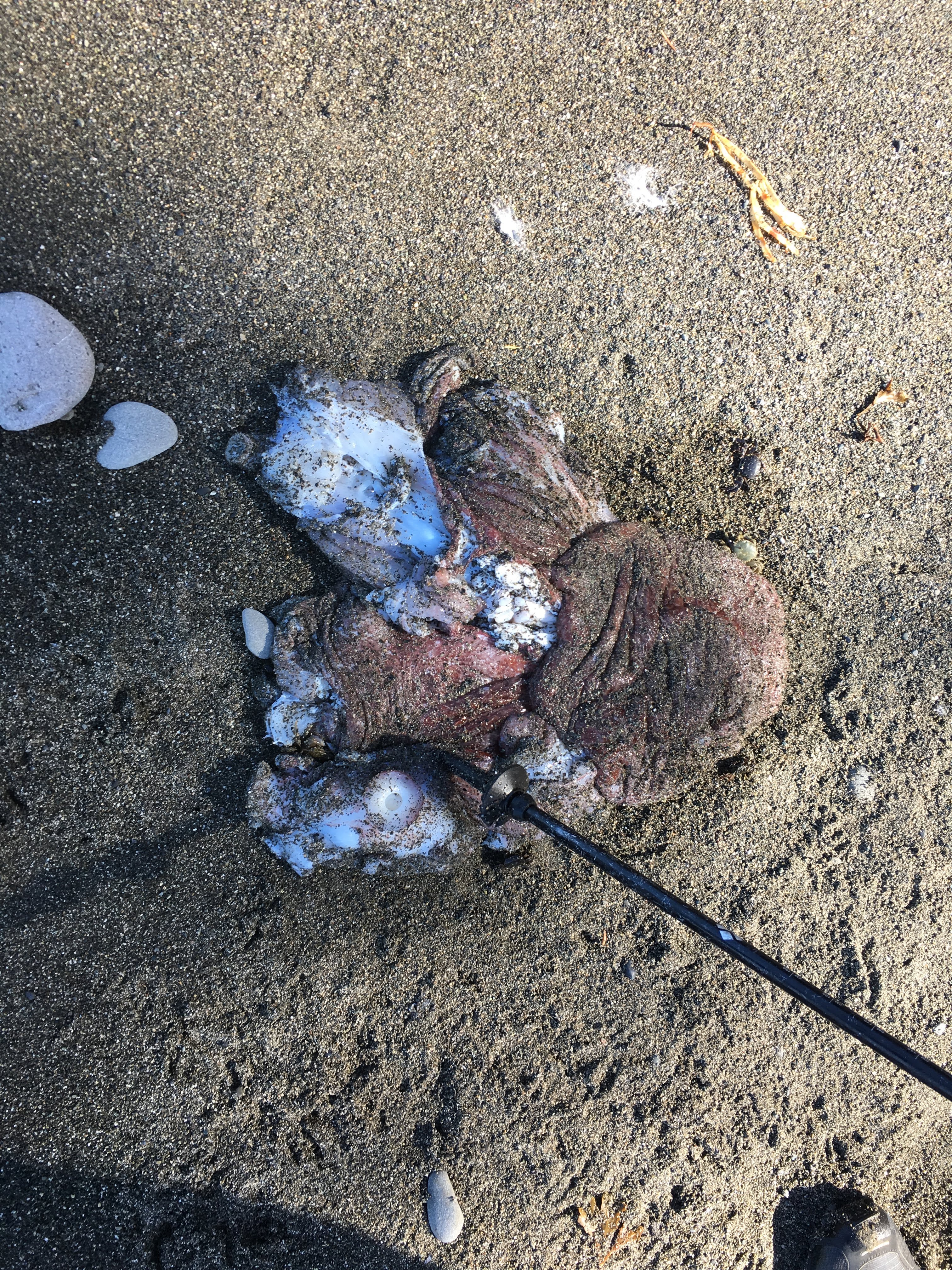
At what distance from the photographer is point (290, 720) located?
8.31 feet

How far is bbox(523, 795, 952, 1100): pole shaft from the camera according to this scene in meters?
1.68

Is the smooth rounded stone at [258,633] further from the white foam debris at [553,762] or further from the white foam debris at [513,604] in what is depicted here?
the white foam debris at [553,762]

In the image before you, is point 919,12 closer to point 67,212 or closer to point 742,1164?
point 67,212

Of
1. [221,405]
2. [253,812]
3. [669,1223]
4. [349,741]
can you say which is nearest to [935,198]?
[221,405]

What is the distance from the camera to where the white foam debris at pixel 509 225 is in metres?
2.65

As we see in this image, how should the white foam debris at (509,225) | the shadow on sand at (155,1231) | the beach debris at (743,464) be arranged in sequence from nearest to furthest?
the shadow on sand at (155,1231), the white foam debris at (509,225), the beach debris at (743,464)

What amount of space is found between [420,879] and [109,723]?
126cm

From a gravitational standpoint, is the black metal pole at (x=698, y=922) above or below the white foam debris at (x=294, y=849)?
above

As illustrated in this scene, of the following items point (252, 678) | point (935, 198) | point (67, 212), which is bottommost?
point (252, 678)

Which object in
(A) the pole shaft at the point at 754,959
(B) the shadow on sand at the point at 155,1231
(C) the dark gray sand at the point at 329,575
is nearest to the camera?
(A) the pole shaft at the point at 754,959

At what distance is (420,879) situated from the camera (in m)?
2.51

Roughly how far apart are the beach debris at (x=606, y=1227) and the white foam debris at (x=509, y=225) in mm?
3445

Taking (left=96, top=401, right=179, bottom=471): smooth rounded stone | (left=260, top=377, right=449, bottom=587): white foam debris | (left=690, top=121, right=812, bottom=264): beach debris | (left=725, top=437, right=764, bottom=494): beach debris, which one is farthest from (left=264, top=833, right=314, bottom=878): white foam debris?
(left=690, top=121, right=812, bottom=264): beach debris

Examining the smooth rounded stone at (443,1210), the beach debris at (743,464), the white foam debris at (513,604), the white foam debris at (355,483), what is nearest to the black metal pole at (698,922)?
the white foam debris at (513,604)
